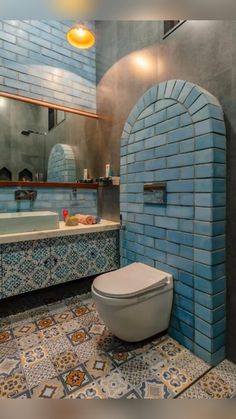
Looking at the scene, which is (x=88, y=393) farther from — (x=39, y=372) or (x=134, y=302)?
(x=134, y=302)

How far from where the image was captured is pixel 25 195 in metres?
2.22

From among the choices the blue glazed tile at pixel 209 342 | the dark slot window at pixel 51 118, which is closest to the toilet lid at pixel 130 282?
the blue glazed tile at pixel 209 342

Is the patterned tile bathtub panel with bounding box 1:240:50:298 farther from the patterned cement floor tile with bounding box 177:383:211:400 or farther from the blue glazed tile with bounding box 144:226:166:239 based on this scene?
the patterned cement floor tile with bounding box 177:383:211:400

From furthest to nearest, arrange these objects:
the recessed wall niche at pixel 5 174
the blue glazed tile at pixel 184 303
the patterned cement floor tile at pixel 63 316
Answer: the recessed wall niche at pixel 5 174, the patterned cement floor tile at pixel 63 316, the blue glazed tile at pixel 184 303

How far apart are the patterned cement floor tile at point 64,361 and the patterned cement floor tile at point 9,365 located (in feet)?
0.71

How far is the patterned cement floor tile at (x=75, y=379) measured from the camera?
1185 millimetres

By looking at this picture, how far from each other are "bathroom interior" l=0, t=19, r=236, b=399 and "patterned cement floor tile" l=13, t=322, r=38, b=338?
13 mm

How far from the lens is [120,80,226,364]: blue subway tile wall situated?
1.29 m

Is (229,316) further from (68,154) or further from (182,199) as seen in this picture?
(68,154)

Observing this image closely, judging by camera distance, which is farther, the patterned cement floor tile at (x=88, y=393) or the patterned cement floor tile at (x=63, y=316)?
the patterned cement floor tile at (x=63, y=316)

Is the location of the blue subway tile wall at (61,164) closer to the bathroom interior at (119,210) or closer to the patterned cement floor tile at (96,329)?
the bathroom interior at (119,210)

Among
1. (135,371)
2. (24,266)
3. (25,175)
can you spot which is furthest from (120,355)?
(25,175)

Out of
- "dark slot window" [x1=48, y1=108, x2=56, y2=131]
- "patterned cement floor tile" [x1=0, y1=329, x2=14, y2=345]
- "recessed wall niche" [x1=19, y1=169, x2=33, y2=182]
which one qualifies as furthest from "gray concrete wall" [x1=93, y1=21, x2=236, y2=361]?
"patterned cement floor tile" [x1=0, y1=329, x2=14, y2=345]

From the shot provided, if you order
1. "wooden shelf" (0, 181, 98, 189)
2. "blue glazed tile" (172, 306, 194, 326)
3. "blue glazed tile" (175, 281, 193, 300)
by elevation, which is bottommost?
"blue glazed tile" (172, 306, 194, 326)
